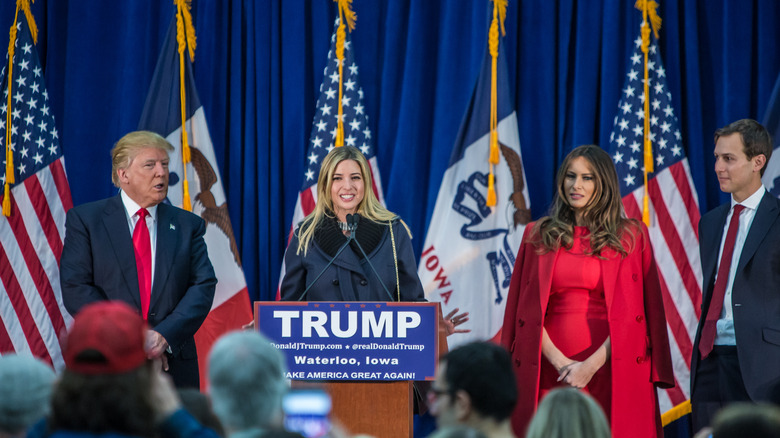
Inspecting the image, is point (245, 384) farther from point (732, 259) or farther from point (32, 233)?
point (32, 233)

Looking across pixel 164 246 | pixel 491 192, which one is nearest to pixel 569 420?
pixel 164 246

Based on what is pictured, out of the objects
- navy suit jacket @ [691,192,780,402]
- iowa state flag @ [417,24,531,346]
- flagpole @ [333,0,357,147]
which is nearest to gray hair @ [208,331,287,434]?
navy suit jacket @ [691,192,780,402]

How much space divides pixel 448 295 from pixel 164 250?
1.99m

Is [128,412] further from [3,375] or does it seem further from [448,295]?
[448,295]

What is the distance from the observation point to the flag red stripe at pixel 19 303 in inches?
226

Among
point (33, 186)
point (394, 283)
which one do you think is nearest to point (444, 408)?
point (394, 283)

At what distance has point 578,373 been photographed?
4.02m

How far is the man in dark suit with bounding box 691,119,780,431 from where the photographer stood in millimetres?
4035

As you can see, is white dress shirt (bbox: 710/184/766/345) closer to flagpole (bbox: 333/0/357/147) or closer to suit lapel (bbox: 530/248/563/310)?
suit lapel (bbox: 530/248/563/310)

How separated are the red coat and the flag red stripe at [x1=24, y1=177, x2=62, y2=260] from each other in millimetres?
2962

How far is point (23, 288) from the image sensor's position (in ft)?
18.8

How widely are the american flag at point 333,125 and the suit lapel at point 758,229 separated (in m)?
2.27

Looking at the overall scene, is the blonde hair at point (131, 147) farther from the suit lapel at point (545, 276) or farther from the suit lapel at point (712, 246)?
Result: the suit lapel at point (712, 246)

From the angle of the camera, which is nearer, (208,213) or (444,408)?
(444,408)
